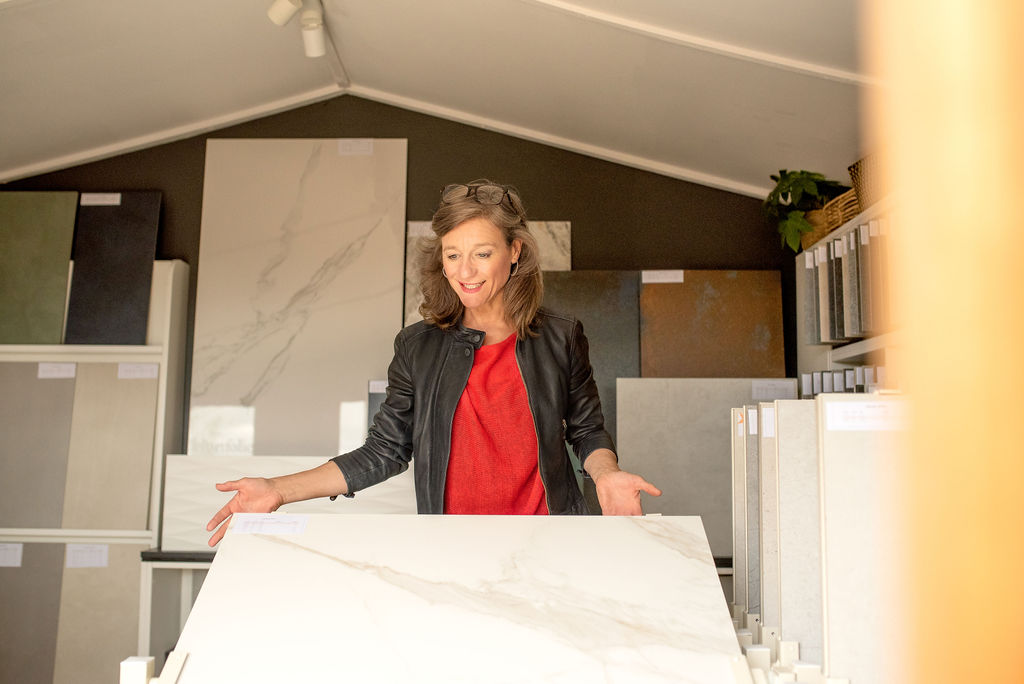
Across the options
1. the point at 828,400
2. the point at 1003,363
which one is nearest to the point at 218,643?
the point at 828,400

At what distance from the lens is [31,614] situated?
12.1 ft

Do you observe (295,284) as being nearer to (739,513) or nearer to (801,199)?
(801,199)

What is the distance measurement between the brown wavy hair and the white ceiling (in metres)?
1.09

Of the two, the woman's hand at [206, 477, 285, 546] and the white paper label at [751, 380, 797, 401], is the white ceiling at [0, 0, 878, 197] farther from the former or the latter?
the woman's hand at [206, 477, 285, 546]

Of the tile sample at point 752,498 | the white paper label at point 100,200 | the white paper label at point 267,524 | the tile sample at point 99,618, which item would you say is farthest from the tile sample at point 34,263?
the tile sample at point 752,498

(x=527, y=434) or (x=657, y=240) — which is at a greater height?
(x=657, y=240)

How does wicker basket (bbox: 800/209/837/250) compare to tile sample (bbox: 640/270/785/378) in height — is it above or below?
above

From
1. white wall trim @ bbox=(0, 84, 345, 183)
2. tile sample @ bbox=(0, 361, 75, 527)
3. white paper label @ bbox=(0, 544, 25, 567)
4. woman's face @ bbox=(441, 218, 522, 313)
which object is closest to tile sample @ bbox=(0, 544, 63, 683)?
white paper label @ bbox=(0, 544, 25, 567)

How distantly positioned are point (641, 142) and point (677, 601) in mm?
3122

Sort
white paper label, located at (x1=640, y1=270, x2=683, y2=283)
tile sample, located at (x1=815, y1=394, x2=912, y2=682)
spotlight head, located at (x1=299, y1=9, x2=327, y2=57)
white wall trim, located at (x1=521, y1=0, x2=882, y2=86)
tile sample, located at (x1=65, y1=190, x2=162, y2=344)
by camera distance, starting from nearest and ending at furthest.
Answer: tile sample, located at (x1=815, y1=394, x2=912, y2=682) < white wall trim, located at (x1=521, y1=0, x2=882, y2=86) < spotlight head, located at (x1=299, y1=9, x2=327, y2=57) < white paper label, located at (x1=640, y1=270, x2=683, y2=283) < tile sample, located at (x1=65, y1=190, x2=162, y2=344)

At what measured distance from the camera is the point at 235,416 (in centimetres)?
402

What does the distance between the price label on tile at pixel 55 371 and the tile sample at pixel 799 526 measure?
3612 mm

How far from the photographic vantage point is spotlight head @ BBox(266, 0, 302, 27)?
122 inches

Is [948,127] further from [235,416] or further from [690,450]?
[235,416]
